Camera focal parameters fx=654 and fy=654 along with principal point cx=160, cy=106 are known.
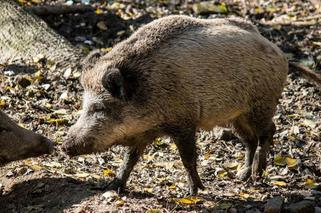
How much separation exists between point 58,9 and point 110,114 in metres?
5.28

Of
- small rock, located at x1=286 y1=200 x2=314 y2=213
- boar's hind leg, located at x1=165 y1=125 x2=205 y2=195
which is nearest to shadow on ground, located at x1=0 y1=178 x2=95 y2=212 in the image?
boar's hind leg, located at x1=165 y1=125 x2=205 y2=195

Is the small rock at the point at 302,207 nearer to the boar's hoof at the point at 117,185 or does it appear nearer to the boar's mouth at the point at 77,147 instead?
the boar's hoof at the point at 117,185

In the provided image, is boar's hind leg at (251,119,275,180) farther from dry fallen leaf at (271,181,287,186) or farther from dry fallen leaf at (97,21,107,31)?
dry fallen leaf at (97,21,107,31)

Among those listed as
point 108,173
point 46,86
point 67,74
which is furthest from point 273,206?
point 67,74

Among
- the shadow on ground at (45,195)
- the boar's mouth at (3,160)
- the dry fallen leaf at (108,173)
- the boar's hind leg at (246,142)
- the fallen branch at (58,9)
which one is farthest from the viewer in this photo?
the fallen branch at (58,9)

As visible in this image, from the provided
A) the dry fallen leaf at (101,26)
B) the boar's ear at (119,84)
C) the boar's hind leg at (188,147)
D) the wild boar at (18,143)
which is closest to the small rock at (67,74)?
the dry fallen leaf at (101,26)

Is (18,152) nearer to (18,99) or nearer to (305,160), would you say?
(18,99)

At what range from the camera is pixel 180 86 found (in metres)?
6.25

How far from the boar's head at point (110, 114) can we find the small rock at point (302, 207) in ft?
5.01

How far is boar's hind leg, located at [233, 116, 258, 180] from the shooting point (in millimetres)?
7184

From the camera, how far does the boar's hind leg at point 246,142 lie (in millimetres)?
7184

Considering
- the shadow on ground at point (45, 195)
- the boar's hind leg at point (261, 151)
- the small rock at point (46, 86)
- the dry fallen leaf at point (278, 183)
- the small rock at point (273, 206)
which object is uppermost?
the small rock at point (46, 86)

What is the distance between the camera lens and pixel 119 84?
19.5 ft

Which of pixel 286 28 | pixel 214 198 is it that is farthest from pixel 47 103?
pixel 286 28
